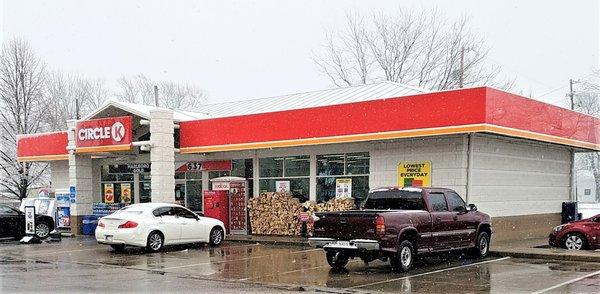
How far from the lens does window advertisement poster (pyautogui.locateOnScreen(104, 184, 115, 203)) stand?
90.8 ft

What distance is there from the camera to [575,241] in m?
16.7

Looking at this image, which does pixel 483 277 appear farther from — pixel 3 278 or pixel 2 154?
pixel 2 154

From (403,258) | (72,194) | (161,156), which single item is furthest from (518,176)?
(72,194)

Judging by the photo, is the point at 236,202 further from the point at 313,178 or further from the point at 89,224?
the point at 89,224

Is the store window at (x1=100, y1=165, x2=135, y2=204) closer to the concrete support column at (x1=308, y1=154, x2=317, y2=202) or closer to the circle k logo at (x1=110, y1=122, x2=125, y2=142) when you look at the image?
the circle k logo at (x1=110, y1=122, x2=125, y2=142)

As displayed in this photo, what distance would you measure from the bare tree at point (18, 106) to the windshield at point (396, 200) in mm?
28603

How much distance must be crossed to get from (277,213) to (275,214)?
9 centimetres

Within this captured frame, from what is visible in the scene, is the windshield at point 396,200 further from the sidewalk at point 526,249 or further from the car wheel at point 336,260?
the sidewalk at point 526,249

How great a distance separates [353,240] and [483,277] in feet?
8.60

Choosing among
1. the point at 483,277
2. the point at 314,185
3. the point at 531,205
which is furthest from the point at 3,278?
the point at 531,205

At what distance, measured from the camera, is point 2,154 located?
39469 millimetres

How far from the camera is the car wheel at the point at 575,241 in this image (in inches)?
654

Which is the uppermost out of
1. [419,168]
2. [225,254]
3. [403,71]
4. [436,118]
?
[403,71]

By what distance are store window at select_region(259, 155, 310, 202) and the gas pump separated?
2.79 ft
